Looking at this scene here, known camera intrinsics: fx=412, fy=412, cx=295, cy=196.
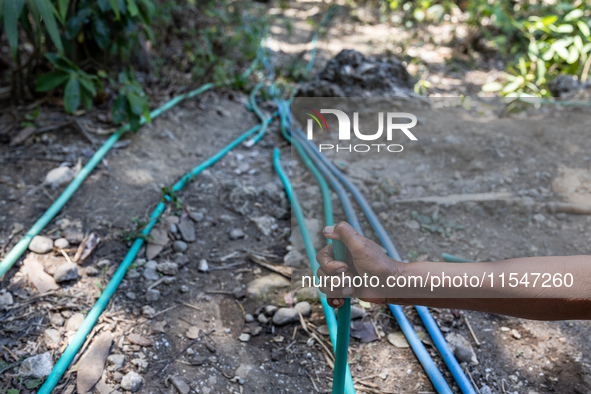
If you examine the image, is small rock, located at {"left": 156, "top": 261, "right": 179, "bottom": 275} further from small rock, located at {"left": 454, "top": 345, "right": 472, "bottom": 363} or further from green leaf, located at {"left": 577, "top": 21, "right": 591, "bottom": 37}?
green leaf, located at {"left": 577, "top": 21, "right": 591, "bottom": 37}

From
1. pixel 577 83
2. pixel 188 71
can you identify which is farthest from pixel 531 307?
pixel 188 71

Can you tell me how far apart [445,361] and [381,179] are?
31.5 inches

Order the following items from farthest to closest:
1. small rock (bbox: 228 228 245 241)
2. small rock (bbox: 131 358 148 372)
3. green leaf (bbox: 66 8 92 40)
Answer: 1. green leaf (bbox: 66 8 92 40)
2. small rock (bbox: 228 228 245 241)
3. small rock (bbox: 131 358 148 372)

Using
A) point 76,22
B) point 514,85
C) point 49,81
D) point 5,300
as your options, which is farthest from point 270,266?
point 514,85

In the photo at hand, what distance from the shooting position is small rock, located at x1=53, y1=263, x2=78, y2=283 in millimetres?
1476

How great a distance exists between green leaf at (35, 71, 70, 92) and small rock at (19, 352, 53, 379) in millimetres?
1245

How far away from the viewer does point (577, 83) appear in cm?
303

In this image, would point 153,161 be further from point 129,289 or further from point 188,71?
point 188,71

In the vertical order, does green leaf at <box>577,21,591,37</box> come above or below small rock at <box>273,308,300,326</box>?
above

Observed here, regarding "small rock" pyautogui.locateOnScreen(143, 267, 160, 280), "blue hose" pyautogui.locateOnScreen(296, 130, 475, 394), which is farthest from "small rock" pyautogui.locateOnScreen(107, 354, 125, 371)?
"blue hose" pyautogui.locateOnScreen(296, 130, 475, 394)

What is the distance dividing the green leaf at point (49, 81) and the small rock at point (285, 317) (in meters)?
1.47

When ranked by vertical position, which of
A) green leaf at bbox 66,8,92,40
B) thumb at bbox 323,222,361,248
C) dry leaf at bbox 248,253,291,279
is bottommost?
dry leaf at bbox 248,253,291,279

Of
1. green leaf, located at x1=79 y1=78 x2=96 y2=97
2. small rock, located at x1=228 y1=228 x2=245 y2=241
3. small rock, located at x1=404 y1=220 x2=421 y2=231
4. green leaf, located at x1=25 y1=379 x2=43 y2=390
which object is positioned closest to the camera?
green leaf, located at x1=25 y1=379 x2=43 y2=390

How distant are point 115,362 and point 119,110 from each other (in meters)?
1.37
